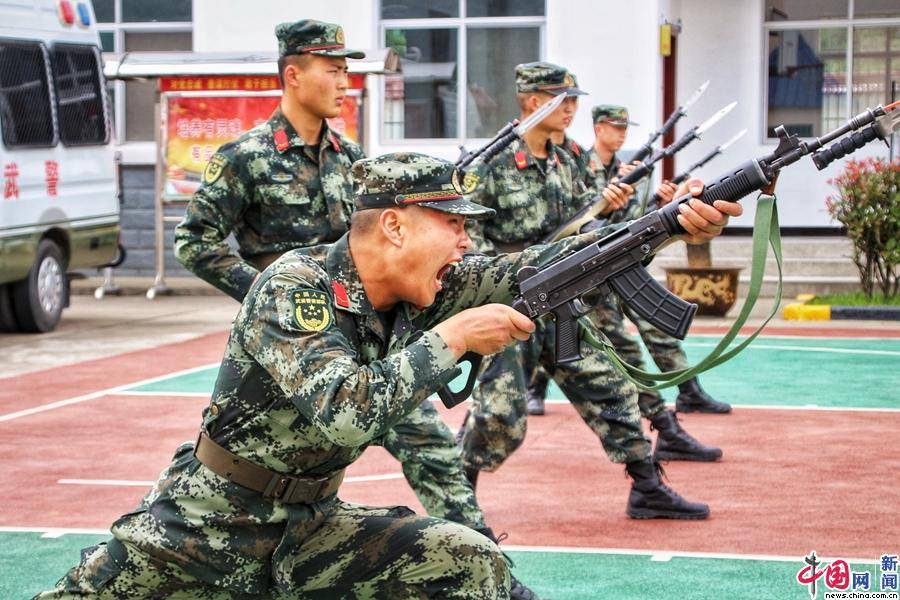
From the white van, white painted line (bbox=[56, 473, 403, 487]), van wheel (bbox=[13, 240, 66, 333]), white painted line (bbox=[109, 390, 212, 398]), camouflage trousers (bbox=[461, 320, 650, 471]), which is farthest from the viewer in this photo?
van wheel (bbox=[13, 240, 66, 333])

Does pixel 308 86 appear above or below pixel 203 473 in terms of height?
above

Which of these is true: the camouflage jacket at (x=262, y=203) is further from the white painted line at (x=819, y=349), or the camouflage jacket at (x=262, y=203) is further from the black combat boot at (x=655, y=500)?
the white painted line at (x=819, y=349)

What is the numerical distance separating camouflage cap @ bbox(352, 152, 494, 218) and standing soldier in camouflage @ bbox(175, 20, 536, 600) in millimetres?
2119

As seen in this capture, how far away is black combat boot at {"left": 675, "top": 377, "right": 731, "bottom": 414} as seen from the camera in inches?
388

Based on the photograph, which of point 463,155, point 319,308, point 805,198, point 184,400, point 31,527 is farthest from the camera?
point 805,198

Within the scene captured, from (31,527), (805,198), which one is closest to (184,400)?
(31,527)

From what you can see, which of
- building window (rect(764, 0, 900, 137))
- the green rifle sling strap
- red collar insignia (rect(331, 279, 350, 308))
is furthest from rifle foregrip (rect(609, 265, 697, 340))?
building window (rect(764, 0, 900, 137))

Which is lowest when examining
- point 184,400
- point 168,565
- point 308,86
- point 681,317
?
point 184,400

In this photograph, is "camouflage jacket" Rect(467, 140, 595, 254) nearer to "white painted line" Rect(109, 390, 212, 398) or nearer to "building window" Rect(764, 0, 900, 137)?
"white painted line" Rect(109, 390, 212, 398)

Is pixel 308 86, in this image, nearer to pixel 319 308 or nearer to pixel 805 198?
pixel 319 308

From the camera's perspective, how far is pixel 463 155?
25.4 ft

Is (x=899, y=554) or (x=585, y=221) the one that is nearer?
(x=899, y=554)

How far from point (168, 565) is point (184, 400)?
681 cm
